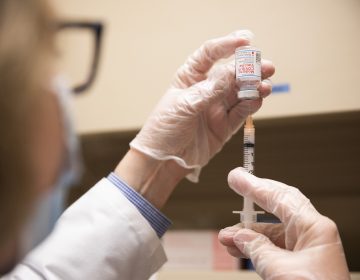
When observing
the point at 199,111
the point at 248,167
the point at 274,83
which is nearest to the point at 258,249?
the point at 248,167

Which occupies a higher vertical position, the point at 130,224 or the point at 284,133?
the point at 284,133

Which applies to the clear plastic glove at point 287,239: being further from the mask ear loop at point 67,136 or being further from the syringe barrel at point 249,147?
the mask ear loop at point 67,136

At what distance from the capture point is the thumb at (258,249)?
686mm

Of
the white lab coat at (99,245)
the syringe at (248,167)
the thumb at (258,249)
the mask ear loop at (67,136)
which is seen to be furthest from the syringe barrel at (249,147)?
the mask ear loop at (67,136)

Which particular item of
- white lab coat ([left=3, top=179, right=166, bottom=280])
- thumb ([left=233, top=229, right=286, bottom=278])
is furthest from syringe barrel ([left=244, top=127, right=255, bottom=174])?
white lab coat ([left=3, top=179, right=166, bottom=280])

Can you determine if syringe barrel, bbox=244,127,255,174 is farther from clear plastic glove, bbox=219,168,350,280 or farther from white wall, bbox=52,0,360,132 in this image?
white wall, bbox=52,0,360,132

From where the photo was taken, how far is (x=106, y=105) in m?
1.19

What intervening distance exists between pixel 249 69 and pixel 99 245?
45 centimetres

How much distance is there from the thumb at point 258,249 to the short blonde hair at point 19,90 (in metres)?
0.40

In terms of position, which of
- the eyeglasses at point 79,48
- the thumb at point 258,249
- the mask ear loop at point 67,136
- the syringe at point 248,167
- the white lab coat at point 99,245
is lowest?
the white lab coat at point 99,245

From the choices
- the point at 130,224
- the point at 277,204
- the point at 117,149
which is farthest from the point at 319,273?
the point at 117,149

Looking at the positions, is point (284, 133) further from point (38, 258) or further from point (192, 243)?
point (38, 258)

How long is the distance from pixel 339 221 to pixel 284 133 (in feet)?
1.13

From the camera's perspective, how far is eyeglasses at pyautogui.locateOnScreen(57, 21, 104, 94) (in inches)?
20.6
